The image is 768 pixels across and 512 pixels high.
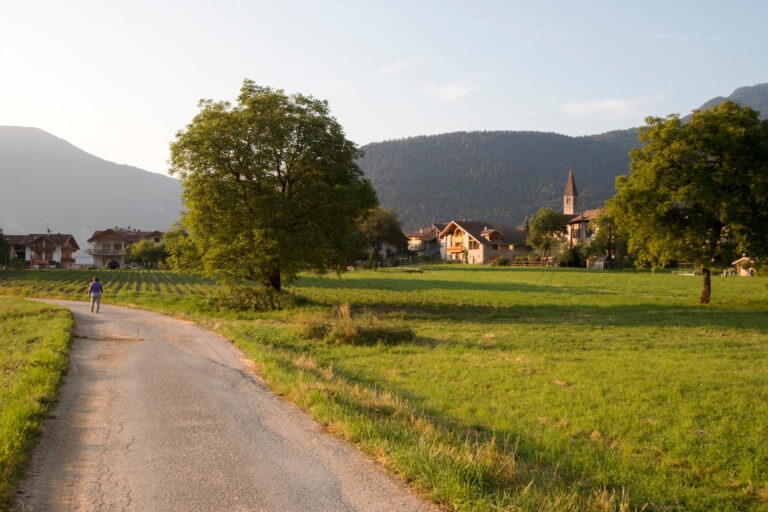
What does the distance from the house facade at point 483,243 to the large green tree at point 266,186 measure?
8528 centimetres

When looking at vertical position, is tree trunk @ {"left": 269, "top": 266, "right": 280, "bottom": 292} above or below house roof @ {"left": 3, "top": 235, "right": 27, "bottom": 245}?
below

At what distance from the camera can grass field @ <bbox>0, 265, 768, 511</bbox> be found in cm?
675

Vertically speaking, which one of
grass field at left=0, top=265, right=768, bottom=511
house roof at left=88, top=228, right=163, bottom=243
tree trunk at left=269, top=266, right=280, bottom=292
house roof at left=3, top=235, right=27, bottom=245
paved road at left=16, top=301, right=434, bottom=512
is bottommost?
grass field at left=0, top=265, right=768, bottom=511

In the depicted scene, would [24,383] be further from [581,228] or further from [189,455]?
[581,228]

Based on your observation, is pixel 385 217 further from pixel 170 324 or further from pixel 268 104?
pixel 170 324

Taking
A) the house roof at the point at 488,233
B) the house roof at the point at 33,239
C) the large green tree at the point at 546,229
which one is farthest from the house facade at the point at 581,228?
the house roof at the point at 33,239

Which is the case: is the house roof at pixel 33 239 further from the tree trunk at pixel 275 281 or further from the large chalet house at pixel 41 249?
the tree trunk at pixel 275 281

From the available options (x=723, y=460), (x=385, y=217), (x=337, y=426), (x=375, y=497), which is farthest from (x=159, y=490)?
(x=385, y=217)

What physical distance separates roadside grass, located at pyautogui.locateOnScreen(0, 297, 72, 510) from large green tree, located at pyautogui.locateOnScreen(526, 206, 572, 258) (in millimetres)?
88508

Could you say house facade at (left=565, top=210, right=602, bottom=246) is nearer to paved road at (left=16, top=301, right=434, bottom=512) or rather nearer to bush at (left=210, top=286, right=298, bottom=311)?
bush at (left=210, top=286, right=298, bottom=311)

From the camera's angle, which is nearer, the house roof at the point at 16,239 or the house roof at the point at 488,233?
the house roof at the point at 16,239

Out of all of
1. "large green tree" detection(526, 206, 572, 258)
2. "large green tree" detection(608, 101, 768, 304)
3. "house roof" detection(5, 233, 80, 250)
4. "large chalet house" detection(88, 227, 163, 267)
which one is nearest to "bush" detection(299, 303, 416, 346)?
"large green tree" detection(608, 101, 768, 304)

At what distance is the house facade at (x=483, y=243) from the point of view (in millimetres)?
114312

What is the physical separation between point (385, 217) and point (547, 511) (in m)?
89.6
